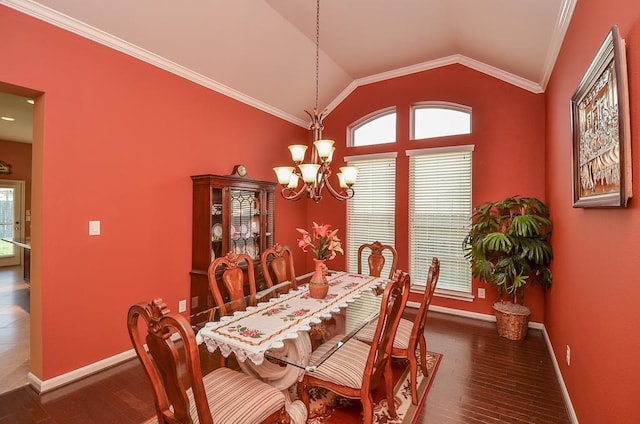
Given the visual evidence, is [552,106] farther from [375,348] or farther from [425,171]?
[375,348]

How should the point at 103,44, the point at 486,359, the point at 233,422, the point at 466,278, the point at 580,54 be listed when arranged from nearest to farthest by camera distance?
the point at 233,422 → the point at 580,54 → the point at 103,44 → the point at 486,359 → the point at 466,278

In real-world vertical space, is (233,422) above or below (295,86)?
below

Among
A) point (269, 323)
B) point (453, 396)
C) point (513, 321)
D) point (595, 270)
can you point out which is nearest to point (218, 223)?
point (269, 323)

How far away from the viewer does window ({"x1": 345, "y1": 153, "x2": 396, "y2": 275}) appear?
4.78m

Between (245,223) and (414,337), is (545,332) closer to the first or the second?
(414,337)

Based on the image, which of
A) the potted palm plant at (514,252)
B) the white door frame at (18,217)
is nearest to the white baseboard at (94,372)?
the potted palm plant at (514,252)

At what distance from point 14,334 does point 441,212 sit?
215 inches

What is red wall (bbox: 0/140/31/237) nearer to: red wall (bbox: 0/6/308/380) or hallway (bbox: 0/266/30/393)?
hallway (bbox: 0/266/30/393)

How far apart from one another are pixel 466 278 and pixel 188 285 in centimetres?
363

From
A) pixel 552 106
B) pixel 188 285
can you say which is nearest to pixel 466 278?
pixel 552 106

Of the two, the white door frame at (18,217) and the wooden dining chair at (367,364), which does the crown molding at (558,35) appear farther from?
the white door frame at (18,217)

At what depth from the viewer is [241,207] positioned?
3844 mm

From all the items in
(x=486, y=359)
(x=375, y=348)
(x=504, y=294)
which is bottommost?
(x=486, y=359)

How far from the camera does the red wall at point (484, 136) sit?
3801 mm
